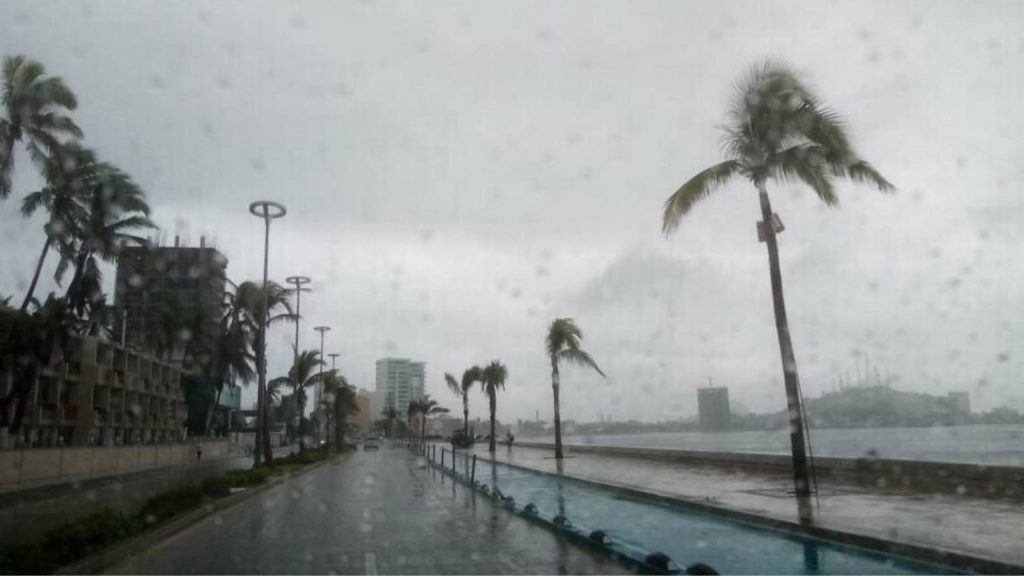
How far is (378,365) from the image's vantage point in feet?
403

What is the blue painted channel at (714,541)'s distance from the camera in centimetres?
918

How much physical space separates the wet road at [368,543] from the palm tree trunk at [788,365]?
5030 millimetres

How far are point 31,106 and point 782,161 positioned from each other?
1121 inches

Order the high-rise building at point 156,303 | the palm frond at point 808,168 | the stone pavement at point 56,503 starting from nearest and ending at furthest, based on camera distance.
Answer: the palm frond at point 808,168
the stone pavement at point 56,503
the high-rise building at point 156,303

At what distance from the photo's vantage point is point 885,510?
492 inches

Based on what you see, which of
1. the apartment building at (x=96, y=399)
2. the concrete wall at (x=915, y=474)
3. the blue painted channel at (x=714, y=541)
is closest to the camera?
the blue painted channel at (x=714, y=541)

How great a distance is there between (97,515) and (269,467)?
21618mm

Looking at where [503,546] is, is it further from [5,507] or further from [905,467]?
[5,507]

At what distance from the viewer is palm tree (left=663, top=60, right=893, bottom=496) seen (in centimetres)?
1452

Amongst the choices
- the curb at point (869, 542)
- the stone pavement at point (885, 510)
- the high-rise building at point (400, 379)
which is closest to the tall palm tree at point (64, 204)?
the stone pavement at point (885, 510)

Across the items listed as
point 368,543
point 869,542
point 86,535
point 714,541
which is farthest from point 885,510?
point 86,535

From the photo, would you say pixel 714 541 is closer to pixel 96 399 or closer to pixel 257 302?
pixel 257 302

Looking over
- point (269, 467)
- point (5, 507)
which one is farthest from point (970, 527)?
point (269, 467)

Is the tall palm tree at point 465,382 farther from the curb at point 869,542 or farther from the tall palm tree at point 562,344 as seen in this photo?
the curb at point 869,542
